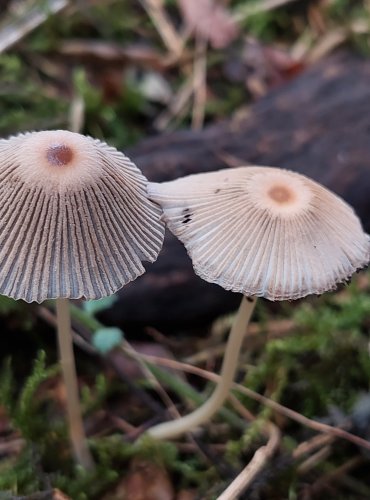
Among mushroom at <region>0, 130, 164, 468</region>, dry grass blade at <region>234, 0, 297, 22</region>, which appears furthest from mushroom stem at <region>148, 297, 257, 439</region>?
dry grass blade at <region>234, 0, 297, 22</region>

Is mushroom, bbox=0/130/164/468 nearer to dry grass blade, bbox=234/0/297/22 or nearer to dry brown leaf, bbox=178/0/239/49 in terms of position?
dry brown leaf, bbox=178/0/239/49

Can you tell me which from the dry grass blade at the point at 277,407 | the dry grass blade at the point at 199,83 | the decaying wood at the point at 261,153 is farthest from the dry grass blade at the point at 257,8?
the dry grass blade at the point at 277,407

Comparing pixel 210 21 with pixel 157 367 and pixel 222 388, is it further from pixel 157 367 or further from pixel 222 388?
pixel 222 388

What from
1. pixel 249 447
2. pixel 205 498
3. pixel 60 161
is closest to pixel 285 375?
pixel 249 447

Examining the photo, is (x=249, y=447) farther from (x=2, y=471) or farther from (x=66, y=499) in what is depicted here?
(x=2, y=471)

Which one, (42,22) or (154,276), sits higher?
(42,22)

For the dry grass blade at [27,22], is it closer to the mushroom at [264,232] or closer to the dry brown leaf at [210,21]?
the dry brown leaf at [210,21]

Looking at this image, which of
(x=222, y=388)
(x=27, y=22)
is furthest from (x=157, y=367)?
(x=27, y=22)
